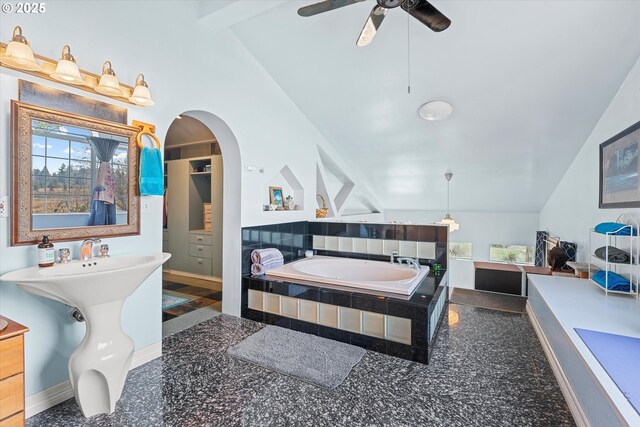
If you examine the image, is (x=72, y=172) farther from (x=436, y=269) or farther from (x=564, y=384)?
(x=564, y=384)

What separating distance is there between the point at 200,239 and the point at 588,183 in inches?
204

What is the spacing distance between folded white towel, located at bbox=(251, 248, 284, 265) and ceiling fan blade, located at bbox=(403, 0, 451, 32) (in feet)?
8.36

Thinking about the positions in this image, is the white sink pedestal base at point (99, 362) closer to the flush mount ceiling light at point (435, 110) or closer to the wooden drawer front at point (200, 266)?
the wooden drawer front at point (200, 266)

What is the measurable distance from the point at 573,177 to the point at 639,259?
2057mm

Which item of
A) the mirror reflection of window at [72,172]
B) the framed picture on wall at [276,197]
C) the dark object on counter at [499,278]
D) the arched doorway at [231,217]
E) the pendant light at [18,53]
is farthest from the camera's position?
the dark object on counter at [499,278]

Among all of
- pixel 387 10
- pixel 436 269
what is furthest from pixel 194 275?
pixel 387 10

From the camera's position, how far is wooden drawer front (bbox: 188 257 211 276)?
189 inches

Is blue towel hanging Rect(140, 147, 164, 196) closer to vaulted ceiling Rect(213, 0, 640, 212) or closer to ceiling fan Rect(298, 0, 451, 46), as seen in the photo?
ceiling fan Rect(298, 0, 451, 46)

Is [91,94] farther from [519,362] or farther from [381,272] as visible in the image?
[519,362]

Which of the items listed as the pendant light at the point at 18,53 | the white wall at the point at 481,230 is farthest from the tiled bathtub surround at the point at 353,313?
the white wall at the point at 481,230

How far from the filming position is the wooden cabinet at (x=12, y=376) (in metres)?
1.33

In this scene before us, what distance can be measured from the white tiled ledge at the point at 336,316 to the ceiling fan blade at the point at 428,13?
2.16 metres

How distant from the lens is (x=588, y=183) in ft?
11.0

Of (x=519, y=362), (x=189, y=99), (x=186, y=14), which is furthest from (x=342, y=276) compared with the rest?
(x=186, y=14)
